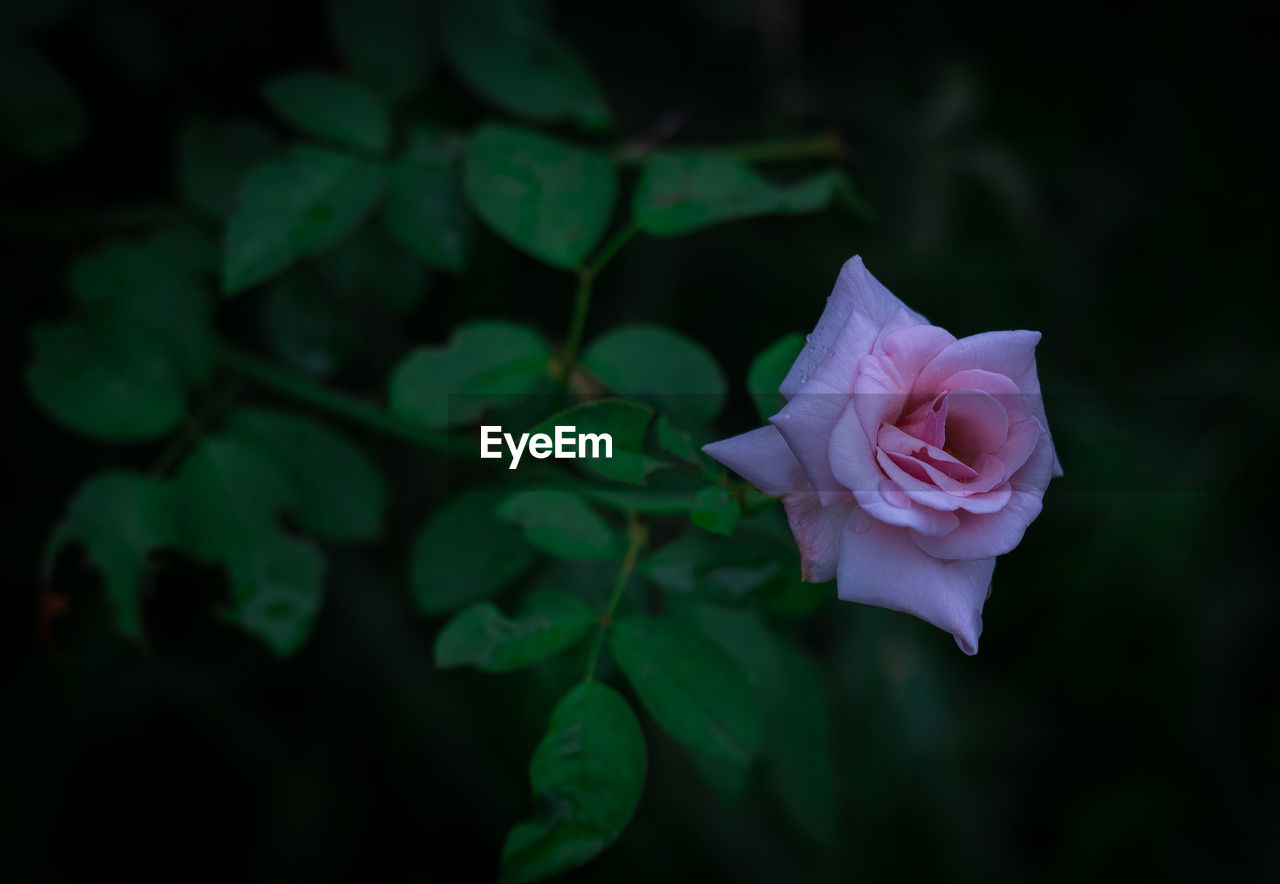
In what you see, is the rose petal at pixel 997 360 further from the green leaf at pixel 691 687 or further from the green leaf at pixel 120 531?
the green leaf at pixel 120 531

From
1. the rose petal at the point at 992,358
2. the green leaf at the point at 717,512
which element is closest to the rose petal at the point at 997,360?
the rose petal at the point at 992,358

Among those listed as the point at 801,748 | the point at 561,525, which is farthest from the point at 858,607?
the point at 561,525

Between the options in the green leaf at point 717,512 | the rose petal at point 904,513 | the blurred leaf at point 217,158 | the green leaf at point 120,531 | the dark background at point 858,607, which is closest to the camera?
the rose petal at point 904,513

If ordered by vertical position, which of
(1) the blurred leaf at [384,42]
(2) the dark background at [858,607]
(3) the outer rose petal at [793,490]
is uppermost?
(1) the blurred leaf at [384,42]

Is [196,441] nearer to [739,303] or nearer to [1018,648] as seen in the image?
[739,303]

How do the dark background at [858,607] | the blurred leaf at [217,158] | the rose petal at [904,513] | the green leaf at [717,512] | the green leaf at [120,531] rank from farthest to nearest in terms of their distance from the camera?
the dark background at [858,607] < the blurred leaf at [217,158] < the green leaf at [120,531] < the green leaf at [717,512] < the rose petal at [904,513]

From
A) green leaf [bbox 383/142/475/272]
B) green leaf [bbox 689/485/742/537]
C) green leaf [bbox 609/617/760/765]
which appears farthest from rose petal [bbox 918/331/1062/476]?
green leaf [bbox 383/142/475/272]
